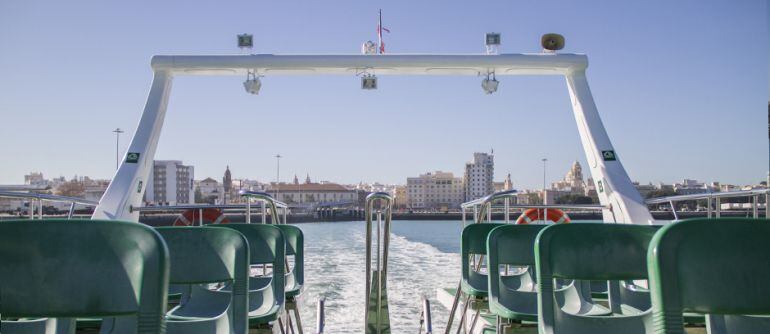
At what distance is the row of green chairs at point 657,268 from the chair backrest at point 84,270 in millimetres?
1036

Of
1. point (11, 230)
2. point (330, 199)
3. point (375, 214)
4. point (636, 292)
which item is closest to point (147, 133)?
point (375, 214)

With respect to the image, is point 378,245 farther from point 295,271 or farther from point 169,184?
point 169,184

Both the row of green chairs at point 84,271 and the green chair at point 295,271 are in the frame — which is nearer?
the row of green chairs at point 84,271

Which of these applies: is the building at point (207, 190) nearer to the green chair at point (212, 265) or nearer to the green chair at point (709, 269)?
the green chair at point (212, 265)

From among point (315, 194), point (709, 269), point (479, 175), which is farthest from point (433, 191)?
point (709, 269)

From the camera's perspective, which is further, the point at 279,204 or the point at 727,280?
the point at 279,204

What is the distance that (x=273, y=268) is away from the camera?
3.24m

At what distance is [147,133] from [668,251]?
230 inches

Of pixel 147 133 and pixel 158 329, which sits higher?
pixel 147 133

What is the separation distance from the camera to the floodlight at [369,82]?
6543 mm

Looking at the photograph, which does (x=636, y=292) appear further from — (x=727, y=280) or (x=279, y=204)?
(x=279, y=204)

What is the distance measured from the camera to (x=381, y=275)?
110 inches

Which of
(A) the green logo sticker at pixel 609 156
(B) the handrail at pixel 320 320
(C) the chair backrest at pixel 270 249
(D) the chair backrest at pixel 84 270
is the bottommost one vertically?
(B) the handrail at pixel 320 320

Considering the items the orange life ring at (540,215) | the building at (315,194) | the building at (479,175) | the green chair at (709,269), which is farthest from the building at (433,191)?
the green chair at (709,269)
